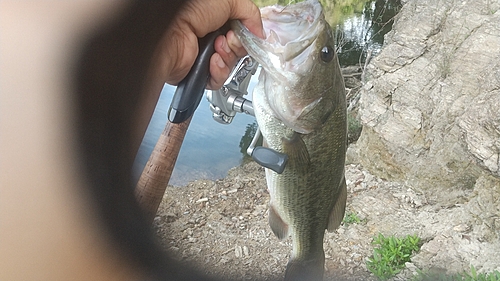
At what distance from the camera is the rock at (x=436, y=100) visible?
2.00 metres

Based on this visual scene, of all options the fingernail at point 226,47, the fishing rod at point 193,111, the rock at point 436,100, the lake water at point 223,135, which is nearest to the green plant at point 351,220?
the rock at point 436,100

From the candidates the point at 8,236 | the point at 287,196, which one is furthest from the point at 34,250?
the point at 287,196

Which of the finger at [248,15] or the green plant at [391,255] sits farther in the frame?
the green plant at [391,255]

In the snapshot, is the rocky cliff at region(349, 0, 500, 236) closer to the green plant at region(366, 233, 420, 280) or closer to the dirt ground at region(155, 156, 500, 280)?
the dirt ground at region(155, 156, 500, 280)

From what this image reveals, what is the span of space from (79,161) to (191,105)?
0.85 ft

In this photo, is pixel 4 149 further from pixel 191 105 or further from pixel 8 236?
pixel 191 105

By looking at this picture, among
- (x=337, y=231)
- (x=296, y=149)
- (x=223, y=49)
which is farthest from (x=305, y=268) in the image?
(x=337, y=231)

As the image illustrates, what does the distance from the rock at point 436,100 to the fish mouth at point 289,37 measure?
1409 millimetres

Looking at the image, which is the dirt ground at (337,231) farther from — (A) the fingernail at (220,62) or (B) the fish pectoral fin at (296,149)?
(A) the fingernail at (220,62)

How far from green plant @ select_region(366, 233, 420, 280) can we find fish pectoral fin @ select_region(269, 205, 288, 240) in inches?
41.1

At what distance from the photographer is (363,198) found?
2420mm

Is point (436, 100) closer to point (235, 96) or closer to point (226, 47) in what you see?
point (235, 96)

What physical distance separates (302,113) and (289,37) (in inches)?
6.4

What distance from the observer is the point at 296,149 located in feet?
2.84
